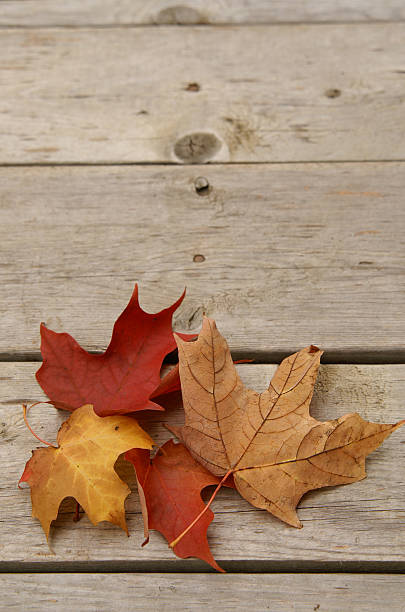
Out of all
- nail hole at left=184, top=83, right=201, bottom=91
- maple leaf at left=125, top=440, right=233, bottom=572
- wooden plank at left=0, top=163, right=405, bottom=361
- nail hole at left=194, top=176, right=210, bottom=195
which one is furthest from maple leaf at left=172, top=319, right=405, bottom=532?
nail hole at left=184, top=83, right=201, bottom=91

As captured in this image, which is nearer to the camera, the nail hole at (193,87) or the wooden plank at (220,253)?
the wooden plank at (220,253)

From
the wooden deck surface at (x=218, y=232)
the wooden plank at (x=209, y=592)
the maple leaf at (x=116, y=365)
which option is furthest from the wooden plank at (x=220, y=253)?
the wooden plank at (x=209, y=592)

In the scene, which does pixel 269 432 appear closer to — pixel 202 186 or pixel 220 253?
pixel 220 253

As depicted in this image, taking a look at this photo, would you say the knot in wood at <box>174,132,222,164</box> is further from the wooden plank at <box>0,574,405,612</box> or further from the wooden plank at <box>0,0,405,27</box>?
the wooden plank at <box>0,574,405,612</box>

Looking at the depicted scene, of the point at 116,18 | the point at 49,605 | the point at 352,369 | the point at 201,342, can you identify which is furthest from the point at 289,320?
the point at 116,18

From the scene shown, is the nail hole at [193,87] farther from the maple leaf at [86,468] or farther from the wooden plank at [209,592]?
the wooden plank at [209,592]

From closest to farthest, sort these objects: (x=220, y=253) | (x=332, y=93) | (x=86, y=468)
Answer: (x=86, y=468) < (x=220, y=253) < (x=332, y=93)

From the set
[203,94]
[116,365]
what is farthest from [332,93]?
[116,365]

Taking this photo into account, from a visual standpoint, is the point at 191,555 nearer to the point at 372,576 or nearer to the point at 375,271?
the point at 372,576
